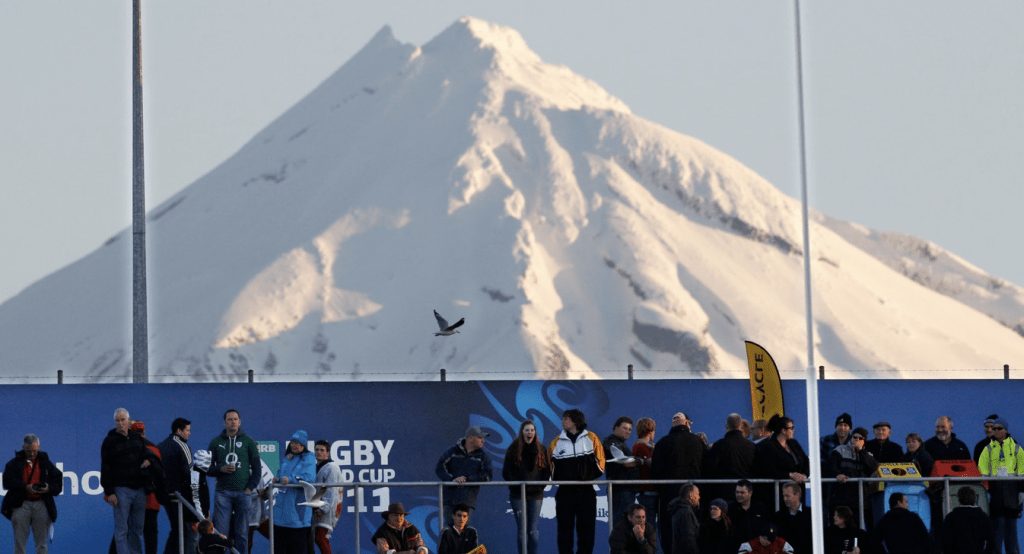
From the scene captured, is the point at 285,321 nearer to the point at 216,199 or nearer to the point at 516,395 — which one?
the point at 216,199

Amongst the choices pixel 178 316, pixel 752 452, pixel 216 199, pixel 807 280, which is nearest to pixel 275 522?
pixel 752 452

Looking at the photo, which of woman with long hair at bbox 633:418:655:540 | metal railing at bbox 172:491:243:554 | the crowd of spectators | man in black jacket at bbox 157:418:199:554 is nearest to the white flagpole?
the crowd of spectators

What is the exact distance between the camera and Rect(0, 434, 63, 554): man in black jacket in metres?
15.7

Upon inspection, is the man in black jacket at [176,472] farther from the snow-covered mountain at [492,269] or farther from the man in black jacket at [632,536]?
the snow-covered mountain at [492,269]

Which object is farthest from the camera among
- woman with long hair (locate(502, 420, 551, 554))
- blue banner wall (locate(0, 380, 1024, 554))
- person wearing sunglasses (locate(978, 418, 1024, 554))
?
blue banner wall (locate(0, 380, 1024, 554))

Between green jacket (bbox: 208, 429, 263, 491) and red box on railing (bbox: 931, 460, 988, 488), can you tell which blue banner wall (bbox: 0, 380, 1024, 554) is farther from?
red box on railing (bbox: 931, 460, 988, 488)

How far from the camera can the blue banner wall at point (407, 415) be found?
17594 millimetres

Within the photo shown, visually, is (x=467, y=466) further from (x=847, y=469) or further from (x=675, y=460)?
(x=847, y=469)

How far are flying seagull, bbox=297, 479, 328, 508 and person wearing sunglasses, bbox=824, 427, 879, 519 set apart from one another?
219 inches

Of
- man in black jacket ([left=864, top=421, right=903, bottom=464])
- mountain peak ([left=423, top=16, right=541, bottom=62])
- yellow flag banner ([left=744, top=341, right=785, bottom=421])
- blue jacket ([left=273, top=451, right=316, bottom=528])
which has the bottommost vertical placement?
blue jacket ([left=273, top=451, right=316, bottom=528])

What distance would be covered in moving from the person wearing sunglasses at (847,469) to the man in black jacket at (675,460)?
1487 mm

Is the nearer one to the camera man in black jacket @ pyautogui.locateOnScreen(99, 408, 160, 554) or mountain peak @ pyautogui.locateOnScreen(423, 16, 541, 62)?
man in black jacket @ pyautogui.locateOnScreen(99, 408, 160, 554)

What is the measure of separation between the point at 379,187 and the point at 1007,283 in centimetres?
5840

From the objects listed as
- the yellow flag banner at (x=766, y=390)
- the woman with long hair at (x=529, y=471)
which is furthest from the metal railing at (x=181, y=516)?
the yellow flag banner at (x=766, y=390)
